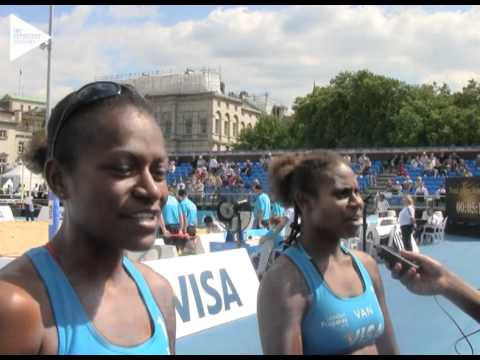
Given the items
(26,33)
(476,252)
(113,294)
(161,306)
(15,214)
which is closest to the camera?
(113,294)

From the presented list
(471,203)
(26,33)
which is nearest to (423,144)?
(471,203)

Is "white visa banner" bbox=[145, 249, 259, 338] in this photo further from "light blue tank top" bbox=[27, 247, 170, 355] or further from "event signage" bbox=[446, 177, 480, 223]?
"event signage" bbox=[446, 177, 480, 223]

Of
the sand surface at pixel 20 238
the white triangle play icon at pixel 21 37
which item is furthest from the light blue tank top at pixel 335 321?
the sand surface at pixel 20 238

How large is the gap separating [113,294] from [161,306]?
0.20 meters

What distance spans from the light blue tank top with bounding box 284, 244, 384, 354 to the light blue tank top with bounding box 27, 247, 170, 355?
1.02 metres

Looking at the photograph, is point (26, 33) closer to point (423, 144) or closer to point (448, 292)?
point (448, 292)

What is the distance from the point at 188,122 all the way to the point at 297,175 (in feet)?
312

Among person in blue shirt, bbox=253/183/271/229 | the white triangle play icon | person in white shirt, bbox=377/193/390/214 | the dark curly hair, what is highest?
the white triangle play icon

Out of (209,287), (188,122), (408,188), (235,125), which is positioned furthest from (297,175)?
(235,125)

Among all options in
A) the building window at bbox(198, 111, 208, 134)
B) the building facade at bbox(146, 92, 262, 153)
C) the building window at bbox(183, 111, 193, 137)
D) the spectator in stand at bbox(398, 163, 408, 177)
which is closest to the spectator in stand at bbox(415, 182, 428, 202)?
the spectator in stand at bbox(398, 163, 408, 177)

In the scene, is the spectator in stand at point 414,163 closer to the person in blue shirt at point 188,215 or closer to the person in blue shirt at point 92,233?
the person in blue shirt at point 188,215

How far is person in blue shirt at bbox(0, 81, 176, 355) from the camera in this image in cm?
138

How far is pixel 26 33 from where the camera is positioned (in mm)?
11156

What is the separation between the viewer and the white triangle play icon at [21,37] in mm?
10867
